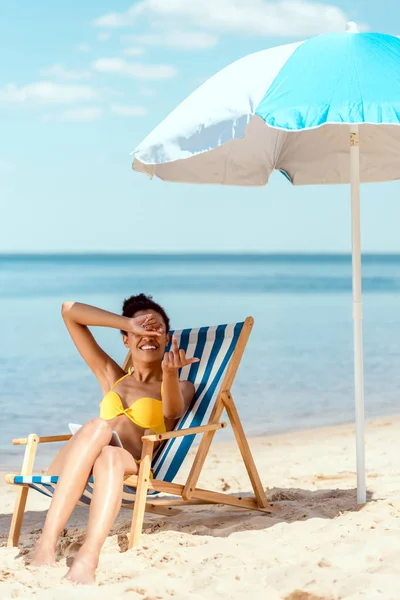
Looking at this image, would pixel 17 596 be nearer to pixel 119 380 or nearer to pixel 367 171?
pixel 119 380

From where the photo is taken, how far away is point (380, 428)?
279 inches

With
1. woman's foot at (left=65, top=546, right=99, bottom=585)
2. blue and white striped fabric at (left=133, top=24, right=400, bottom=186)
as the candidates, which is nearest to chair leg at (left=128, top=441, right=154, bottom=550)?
woman's foot at (left=65, top=546, right=99, bottom=585)

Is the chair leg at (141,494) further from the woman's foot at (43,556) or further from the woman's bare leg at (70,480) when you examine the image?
the woman's foot at (43,556)

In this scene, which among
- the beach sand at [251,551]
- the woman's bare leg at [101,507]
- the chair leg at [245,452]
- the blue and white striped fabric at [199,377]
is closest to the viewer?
the beach sand at [251,551]

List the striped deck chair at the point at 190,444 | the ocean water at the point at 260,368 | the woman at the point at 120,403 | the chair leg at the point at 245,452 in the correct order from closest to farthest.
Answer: the woman at the point at 120,403 → the striped deck chair at the point at 190,444 → the chair leg at the point at 245,452 → the ocean water at the point at 260,368

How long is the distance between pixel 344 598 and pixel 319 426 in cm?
476

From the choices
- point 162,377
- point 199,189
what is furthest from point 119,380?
point 199,189

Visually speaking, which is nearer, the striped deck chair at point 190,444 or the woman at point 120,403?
the woman at point 120,403

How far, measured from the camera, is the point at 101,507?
3.13 m

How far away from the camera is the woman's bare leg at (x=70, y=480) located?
310 cm

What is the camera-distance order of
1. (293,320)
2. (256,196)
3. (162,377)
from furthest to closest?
1. (256,196)
2. (293,320)
3. (162,377)

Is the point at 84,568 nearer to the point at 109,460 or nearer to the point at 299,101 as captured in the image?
the point at 109,460

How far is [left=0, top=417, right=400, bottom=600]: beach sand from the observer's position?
2820 millimetres

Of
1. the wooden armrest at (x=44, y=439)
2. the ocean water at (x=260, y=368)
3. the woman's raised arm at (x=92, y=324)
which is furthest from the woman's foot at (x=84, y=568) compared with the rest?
the ocean water at (x=260, y=368)
